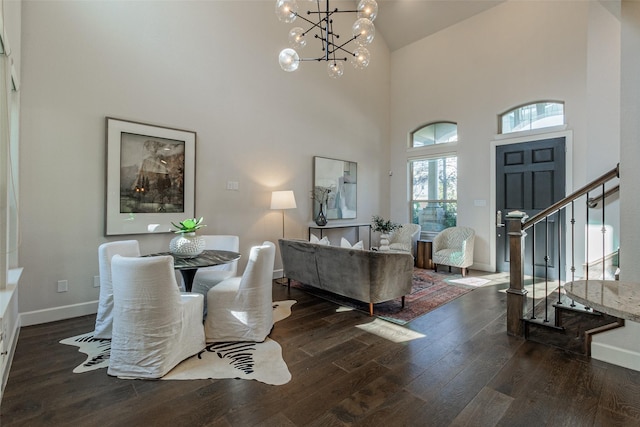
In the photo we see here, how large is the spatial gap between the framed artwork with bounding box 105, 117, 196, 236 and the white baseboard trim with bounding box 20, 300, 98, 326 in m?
0.84

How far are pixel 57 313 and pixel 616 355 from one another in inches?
200

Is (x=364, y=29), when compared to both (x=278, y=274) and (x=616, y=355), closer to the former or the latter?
(x=616, y=355)

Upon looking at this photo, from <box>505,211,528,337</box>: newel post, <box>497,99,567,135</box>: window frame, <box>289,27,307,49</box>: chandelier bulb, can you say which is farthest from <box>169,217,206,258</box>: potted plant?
<box>497,99,567,135</box>: window frame

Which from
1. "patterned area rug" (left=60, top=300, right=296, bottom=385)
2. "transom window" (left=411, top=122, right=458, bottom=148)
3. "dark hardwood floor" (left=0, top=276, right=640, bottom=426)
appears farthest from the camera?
"transom window" (left=411, top=122, right=458, bottom=148)

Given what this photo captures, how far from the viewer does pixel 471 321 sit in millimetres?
3215

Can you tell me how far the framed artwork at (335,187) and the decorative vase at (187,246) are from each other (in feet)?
9.48

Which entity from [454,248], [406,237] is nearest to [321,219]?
[406,237]

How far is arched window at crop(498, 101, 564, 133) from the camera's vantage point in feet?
16.3

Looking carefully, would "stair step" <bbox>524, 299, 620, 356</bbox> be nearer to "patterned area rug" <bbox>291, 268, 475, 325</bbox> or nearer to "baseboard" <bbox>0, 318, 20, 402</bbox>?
"patterned area rug" <bbox>291, 268, 475, 325</bbox>

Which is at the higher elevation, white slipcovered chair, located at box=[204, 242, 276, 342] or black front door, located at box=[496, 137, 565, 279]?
black front door, located at box=[496, 137, 565, 279]

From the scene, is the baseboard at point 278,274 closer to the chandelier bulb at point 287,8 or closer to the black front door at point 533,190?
the chandelier bulb at point 287,8

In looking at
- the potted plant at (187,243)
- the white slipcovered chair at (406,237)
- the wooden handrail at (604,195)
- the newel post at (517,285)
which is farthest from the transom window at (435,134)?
the potted plant at (187,243)

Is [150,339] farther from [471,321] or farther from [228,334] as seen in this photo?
[471,321]

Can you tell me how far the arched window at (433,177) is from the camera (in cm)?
623
